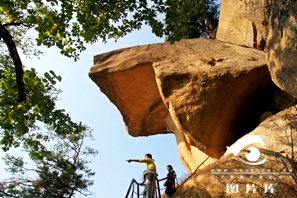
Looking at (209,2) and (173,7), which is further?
(209,2)

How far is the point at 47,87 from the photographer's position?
5543 mm

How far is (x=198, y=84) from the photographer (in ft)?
19.5

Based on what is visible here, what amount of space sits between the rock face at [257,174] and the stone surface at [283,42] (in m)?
1.16

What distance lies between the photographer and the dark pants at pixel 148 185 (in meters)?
5.13

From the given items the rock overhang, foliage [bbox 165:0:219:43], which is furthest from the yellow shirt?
foliage [bbox 165:0:219:43]

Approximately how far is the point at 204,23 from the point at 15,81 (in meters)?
11.0

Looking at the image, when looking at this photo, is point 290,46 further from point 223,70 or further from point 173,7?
point 173,7

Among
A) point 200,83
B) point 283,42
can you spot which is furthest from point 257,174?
point 200,83

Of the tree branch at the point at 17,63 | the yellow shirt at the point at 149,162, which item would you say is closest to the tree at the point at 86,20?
the tree branch at the point at 17,63

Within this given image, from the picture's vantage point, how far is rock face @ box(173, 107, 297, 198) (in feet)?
12.5

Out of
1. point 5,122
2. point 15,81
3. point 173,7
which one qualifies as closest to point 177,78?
point 173,7

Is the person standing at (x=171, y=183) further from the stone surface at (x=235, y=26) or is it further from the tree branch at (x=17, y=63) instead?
the stone surface at (x=235, y=26)

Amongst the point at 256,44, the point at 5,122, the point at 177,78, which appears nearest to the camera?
the point at 5,122

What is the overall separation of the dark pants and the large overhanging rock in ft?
5.00
